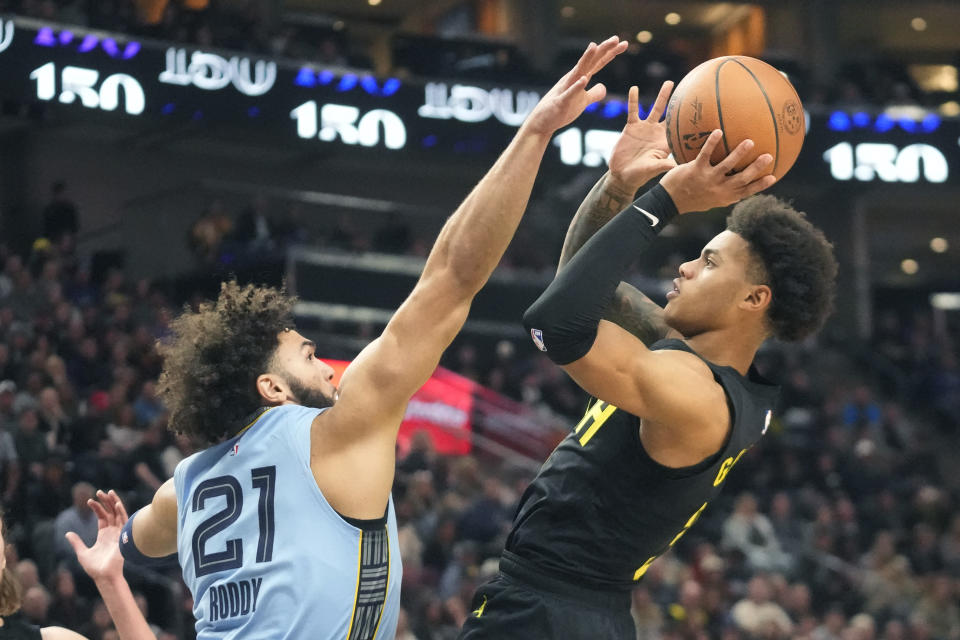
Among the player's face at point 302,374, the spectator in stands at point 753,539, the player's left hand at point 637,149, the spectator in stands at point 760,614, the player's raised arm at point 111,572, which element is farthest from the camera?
the spectator in stands at point 753,539

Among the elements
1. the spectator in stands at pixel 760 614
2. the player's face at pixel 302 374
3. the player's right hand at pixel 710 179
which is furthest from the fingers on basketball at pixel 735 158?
the spectator in stands at pixel 760 614

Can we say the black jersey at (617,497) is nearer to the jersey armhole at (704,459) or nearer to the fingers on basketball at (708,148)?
the jersey armhole at (704,459)

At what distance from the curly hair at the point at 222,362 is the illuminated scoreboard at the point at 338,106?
41.4 feet

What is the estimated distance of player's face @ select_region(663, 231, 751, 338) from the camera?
148 inches

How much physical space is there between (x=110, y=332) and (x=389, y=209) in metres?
6.12

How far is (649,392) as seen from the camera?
3.38 meters

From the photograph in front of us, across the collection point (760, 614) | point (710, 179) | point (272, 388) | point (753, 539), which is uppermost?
point (710, 179)

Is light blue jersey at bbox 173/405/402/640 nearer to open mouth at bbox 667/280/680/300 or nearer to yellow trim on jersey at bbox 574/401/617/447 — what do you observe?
yellow trim on jersey at bbox 574/401/617/447

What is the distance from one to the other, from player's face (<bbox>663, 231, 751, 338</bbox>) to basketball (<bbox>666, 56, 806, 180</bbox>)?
0.26 metres

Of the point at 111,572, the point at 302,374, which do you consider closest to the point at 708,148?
the point at 302,374

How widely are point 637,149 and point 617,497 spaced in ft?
3.54

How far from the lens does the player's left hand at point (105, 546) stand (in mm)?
3801

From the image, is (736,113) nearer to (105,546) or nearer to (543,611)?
(543,611)

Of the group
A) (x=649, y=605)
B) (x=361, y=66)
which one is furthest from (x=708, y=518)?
(x=361, y=66)
